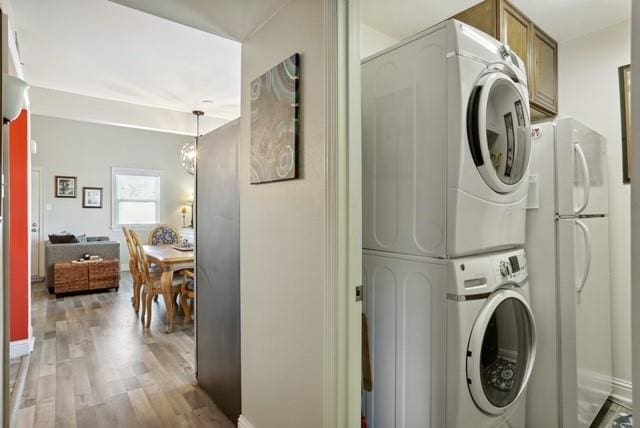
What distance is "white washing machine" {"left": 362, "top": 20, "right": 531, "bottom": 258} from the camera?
4.39ft

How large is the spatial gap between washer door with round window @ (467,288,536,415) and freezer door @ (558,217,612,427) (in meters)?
0.30

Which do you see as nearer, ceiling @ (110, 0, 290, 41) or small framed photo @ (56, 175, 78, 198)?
ceiling @ (110, 0, 290, 41)

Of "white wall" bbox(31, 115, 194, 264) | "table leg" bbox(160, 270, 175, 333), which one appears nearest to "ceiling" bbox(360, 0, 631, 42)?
"table leg" bbox(160, 270, 175, 333)

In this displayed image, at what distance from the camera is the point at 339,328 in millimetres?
1353

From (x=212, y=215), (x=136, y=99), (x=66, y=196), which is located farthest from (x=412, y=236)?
(x=66, y=196)

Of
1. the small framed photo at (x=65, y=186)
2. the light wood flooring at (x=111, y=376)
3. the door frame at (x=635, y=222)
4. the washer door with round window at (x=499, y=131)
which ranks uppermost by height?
the small framed photo at (x=65, y=186)

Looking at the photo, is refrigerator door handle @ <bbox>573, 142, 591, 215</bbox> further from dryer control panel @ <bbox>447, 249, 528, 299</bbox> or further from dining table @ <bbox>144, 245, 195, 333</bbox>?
dining table @ <bbox>144, 245, 195, 333</bbox>

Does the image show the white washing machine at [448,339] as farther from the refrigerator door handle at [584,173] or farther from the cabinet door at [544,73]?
the cabinet door at [544,73]

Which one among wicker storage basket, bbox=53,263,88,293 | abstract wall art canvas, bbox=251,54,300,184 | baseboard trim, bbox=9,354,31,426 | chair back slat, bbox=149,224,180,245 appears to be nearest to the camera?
abstract wall art canvas, bbox=251,54,300,184

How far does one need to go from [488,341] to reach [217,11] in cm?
202

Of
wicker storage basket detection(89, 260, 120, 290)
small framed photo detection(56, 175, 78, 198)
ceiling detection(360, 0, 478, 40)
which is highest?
ceiling detection(360, 0, 478, 40)

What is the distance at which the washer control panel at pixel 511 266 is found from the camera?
1.49m

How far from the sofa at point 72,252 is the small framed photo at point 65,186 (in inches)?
71.5

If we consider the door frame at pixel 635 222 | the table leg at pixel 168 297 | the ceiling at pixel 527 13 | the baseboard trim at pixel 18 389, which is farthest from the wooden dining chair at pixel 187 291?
the door frame at pixel 635 222
